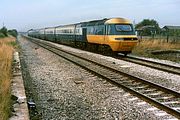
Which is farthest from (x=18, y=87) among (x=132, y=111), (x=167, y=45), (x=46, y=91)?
(x=167, y=45)

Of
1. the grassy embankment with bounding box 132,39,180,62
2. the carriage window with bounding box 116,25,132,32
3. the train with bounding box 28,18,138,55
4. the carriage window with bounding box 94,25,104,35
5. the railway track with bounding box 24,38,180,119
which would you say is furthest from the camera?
the carriage window with bounding box 94,25,104,35

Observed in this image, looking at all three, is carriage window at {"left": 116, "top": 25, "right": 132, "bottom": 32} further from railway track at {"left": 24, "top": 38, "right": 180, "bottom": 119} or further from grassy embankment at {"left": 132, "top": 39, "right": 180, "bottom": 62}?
railway track at {"left": 24, "top": 38, "right": 180, "bottom": 119}

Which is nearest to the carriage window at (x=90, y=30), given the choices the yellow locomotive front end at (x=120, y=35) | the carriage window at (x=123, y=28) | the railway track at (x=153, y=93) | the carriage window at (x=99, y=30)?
the carriage window at (x=99, y=30)

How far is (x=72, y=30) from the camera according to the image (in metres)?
38.0

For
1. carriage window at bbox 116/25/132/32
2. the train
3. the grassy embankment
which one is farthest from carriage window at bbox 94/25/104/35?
the grassy embankment

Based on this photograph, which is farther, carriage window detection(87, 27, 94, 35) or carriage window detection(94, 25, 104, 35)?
carriage window detection(87, 27, 94, 35)

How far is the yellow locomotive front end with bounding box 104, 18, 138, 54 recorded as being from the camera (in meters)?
24.1

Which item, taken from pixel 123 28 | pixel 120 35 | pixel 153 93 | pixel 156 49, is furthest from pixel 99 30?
pixel 153 93

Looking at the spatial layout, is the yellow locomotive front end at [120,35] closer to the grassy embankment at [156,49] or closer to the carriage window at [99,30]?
the carriage window at [99,30]

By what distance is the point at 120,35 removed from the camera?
24.3 m

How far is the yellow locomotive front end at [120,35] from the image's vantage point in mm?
24109

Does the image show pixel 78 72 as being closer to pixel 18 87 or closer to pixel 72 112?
pixel 18 87

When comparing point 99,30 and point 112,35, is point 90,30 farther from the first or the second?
point 112,35

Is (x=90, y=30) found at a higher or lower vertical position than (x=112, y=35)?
higher
